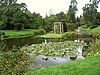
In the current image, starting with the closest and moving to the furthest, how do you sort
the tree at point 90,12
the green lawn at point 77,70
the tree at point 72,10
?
the green lawn at point 77,70, the tree at point 90,12, the tree at point 72,10

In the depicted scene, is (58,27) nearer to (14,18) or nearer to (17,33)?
(17,33)

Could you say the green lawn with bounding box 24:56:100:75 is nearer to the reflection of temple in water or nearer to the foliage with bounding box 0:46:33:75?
the foliage with bounding box 0:46:33:75

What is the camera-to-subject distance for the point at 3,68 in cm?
905

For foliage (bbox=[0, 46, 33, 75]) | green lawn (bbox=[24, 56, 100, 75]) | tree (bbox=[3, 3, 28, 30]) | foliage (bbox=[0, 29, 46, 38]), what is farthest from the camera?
tree (bbox=[3, 3, 28, 30])

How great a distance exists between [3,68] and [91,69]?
3.42 meters

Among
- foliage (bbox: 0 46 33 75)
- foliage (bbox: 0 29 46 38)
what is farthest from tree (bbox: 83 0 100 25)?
foliage (bbox: 0 46 33 75)

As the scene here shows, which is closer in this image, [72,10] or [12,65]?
[12,65]

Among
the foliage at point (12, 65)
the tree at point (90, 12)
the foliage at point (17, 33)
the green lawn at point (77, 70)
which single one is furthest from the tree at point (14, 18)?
the green lawn at point (77, 70)

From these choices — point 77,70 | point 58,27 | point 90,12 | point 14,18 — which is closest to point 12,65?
point 77,70

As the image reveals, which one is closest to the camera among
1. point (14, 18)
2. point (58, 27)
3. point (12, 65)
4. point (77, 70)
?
point (77, 70)

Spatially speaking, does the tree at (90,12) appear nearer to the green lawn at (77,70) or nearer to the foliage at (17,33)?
the foliage at (17,33)

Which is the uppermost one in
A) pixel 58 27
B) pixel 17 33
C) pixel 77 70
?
pixel 58 27

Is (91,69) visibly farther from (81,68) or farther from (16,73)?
(16,73)

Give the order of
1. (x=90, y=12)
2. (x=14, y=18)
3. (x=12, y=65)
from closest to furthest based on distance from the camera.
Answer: (x=12, y=65)
(x=14, y=18)
(x=90, y=12)
